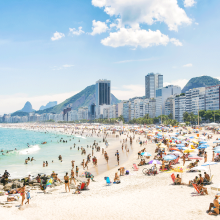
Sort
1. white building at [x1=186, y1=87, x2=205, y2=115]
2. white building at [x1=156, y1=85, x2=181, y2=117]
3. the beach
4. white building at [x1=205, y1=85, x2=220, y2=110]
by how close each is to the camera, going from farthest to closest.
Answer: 1. white building at [x1=156, y1=85, x2=181, y2=117]
2. white building at [x1=186, y1=87, x2=205, y2=115]
3. white building at [x1=205, y1=85, x2=220, y2=110]
4. the beach

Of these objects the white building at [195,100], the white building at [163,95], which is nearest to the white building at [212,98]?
the white building at [195,100]

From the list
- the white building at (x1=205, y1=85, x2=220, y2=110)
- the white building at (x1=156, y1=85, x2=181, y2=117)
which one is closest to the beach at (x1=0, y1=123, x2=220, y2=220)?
the white building at (x1=205, y1=85, x2=220, y2=110)

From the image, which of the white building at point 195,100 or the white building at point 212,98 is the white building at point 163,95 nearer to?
the white building at point 195,100

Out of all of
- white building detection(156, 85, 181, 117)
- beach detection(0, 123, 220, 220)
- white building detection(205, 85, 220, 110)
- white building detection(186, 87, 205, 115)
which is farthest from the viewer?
white building detection(156, 85, 181, 117)

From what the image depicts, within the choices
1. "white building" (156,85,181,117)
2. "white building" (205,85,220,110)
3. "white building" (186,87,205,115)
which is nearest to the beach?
"white building" (205,85,220,110)

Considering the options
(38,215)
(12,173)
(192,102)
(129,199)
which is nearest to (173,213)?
(129,199)

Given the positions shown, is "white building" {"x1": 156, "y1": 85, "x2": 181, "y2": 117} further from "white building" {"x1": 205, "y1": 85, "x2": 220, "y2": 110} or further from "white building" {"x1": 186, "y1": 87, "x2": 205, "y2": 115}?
"white building" {"x1": 205, "y1": 85, "x2": 220, "y2": 110}

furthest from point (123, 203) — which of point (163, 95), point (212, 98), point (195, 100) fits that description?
point (163, 95)

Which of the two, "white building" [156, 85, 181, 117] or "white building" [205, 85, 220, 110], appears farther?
"white building" [156, 85, 181, 117]

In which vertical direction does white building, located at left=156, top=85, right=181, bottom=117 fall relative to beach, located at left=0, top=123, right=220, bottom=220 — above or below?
above

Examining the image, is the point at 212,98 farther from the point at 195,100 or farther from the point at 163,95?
the point at 163,95
